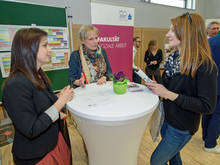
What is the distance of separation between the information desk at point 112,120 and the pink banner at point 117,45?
1892 millimetres

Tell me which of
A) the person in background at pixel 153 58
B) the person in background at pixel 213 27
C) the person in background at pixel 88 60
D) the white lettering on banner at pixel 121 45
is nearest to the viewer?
the person in background at pixel 88 60

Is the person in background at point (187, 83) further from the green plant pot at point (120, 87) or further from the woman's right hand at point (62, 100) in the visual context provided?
the woman's right hand at point (62, 100)

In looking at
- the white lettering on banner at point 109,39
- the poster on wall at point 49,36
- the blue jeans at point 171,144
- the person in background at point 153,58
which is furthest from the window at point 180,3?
the blue jeans at point 171,144

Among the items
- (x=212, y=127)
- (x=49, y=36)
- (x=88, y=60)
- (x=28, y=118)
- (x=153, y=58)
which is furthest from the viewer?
(x=153, y=58)

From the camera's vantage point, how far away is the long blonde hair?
0.94m

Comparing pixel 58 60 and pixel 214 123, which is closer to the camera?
pixel 214 123

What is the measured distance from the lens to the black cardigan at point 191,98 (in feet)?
3.01

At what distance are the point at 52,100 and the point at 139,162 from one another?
1.46 m

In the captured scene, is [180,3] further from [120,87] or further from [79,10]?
[120,87]

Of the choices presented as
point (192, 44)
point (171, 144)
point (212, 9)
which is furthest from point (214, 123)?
point (212, 9)

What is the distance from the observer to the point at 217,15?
561 centimetres

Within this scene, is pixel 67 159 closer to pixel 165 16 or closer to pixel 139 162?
pixel 139 162

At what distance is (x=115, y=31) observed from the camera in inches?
123

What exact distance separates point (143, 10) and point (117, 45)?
1860 millimetres
